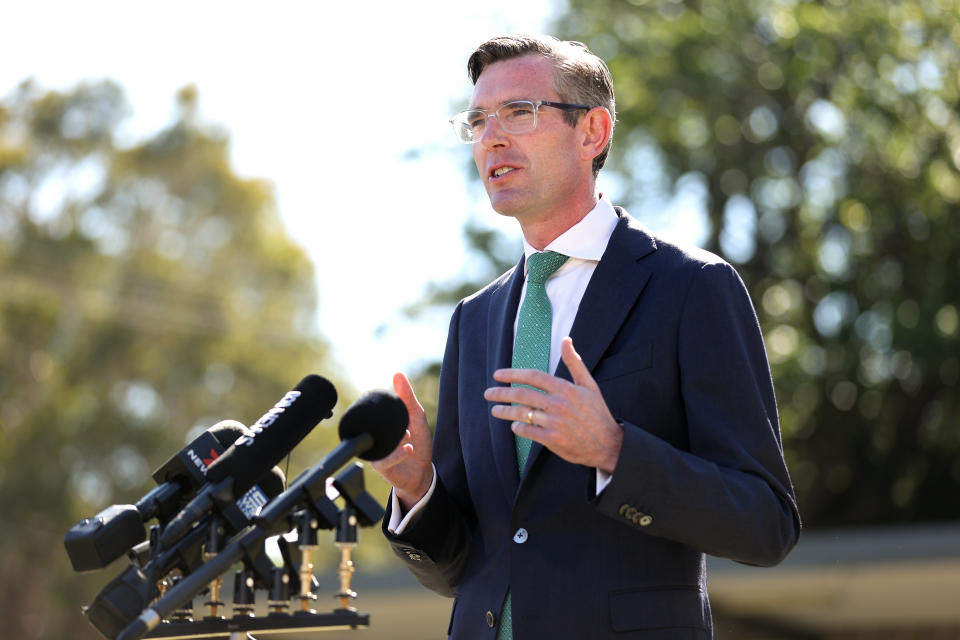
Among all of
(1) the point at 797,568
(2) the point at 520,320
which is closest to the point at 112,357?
(1) the point at 797,568

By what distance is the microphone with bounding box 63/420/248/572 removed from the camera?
2471 millimetres

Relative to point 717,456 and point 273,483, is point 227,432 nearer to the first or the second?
point 273,483

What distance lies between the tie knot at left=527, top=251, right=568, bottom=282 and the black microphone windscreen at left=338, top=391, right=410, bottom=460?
2.58ft

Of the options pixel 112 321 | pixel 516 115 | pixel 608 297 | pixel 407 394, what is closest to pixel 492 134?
pixel 516 115

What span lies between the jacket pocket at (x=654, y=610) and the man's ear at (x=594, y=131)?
3.95 feet

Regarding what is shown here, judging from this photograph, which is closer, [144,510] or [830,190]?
[144,510]

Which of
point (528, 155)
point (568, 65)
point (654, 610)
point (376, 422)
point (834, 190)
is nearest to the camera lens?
point (376, 422)

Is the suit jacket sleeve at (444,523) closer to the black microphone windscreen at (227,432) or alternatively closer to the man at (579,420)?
the man at (579,420)

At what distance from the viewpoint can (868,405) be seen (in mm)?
14469

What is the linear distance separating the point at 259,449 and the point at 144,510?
0.93 feet

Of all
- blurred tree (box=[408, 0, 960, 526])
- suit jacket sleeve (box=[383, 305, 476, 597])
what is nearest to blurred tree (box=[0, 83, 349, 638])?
blurred tree (box=[408, 0, 960, 526])

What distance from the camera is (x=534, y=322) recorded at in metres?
3.13

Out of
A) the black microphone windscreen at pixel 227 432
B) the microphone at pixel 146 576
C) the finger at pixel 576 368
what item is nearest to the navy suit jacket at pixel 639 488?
the finger at pixel 576 368

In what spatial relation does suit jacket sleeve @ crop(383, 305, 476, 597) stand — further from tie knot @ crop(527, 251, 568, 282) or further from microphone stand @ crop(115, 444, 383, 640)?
microphone stand @ crop(115, 444, 383, 640)
